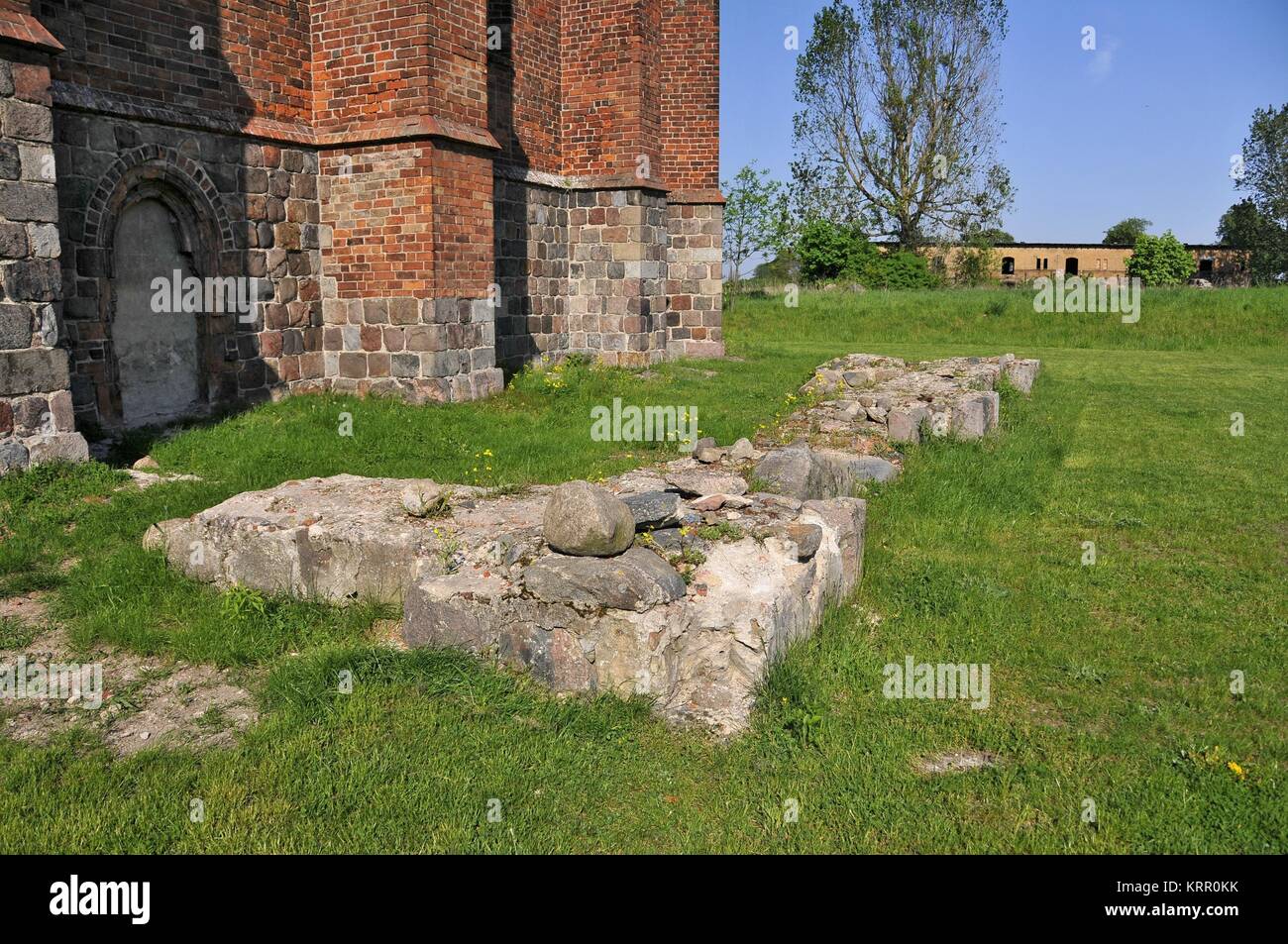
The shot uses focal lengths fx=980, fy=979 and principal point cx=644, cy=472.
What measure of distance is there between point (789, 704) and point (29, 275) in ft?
22.3

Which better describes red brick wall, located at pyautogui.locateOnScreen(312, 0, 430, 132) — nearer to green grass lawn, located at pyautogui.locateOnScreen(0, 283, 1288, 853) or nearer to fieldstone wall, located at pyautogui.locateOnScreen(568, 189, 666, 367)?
green grass lawn, located at pyautogui.locateOnScreen(0, 283, 1288, 853)

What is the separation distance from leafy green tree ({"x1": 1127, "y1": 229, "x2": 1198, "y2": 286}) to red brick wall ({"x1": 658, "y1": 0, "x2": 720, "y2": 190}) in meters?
40.6

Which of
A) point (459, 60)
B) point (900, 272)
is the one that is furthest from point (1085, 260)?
point (459, 60)

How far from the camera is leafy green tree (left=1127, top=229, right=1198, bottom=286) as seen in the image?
51.4m

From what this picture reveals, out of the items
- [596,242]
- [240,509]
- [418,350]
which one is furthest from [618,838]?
[596,242]

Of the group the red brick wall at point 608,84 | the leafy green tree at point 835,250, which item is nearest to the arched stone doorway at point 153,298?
the red brick wall at point 608,84

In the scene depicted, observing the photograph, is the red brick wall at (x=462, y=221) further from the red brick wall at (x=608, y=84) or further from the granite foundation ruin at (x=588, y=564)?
the granite foundation ruin at (x=588, y=564)

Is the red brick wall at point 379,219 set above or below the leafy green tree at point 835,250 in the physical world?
below

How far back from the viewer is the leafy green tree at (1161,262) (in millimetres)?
51406

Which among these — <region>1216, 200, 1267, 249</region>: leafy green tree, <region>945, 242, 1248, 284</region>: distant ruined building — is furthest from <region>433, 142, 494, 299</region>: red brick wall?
<region>1216, 200, 1267, 249</region>: leafy green tree

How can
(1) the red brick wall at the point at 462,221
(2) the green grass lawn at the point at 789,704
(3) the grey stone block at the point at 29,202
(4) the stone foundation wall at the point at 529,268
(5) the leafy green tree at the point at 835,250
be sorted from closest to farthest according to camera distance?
(2) the green grass lawn at the point at 789,704
(3) the grey stone block at the point at 29,202
(1) the red brick wall at the point at 462,221
(4) the stone foundation wall at the point at 529,268
(5) the leafy green tree at the point at 835,250

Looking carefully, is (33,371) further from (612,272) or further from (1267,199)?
(1267,199)

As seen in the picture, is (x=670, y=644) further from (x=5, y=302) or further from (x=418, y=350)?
(x=418, y=350)

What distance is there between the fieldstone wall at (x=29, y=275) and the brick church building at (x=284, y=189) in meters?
0.02
